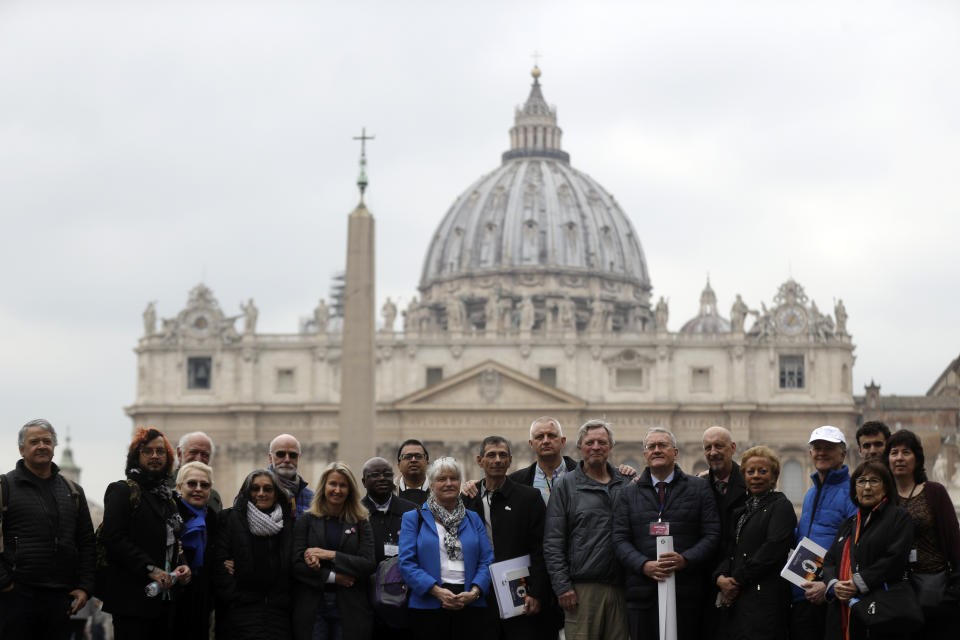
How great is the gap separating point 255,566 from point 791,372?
6466cm

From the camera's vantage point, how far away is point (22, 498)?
514 inches

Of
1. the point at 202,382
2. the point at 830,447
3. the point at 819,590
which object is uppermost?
the point at 202,382

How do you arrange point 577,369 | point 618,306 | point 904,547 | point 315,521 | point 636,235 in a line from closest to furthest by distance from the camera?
point 904,547 → point 315,521 → point 577,369 → point 618,306 → point 636,235

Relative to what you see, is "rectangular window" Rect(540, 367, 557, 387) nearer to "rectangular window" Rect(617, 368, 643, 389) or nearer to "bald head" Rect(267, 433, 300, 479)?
"rectangular window" Rect(617, 368, 643, 389)

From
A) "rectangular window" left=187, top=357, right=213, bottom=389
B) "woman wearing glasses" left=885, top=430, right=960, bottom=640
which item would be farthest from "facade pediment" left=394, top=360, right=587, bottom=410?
"woman wearing glasses" left=885, top=430, right=960, bottom=640

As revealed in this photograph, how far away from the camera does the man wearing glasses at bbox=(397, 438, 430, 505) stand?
1463 cm

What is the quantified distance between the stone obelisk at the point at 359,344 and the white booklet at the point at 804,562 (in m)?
18.8

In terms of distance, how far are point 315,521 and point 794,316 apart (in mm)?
64781

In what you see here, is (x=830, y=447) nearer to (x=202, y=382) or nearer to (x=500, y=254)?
(x=202, y=382)

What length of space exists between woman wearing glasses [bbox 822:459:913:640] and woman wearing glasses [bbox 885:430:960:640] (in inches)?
7.4

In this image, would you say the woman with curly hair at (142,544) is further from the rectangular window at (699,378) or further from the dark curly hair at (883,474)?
the rectangular window at (699,378)

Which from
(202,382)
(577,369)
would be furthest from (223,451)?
(577,369)

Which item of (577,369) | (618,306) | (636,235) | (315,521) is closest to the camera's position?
(315,521)

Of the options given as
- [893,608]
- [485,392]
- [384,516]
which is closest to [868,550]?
[893,608]
